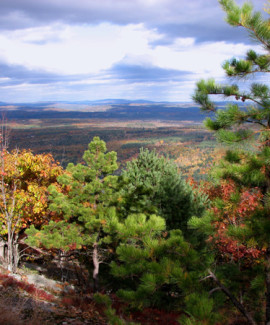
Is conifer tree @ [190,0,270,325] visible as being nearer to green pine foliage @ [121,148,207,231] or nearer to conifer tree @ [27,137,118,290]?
conifer tree @ [27,137,118,290]

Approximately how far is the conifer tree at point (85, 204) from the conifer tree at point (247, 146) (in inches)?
239

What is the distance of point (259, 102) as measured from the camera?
543cm

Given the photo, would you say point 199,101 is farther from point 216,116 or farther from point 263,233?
point 263,233

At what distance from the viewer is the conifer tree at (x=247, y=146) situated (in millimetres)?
4941

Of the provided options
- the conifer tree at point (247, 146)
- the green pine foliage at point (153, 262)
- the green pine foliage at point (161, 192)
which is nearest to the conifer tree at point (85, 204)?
the green pine foliage at point (161, 192)

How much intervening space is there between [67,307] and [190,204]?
24.6ft

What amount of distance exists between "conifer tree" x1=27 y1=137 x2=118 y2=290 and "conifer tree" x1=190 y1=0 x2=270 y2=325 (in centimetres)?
606

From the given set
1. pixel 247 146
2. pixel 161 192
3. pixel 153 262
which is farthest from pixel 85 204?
pixel 247 146

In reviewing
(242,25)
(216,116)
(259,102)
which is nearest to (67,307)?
(216,116)

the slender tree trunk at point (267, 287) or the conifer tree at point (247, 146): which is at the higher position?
the conifer tree at point (247, 146)

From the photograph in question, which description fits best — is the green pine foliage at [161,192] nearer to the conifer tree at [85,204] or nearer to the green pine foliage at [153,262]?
the conifer tree at [85,204]

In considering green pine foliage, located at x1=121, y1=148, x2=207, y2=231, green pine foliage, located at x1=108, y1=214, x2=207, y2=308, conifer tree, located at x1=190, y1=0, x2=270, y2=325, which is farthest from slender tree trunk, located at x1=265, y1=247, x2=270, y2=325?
green pine foliage, located at x1=121, y1=148, x2=207, y2=231

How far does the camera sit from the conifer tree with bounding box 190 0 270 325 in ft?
16.2

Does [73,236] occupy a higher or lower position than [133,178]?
lower
